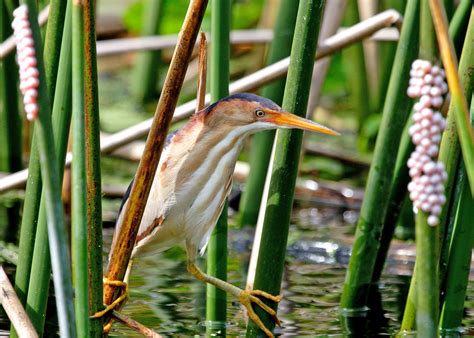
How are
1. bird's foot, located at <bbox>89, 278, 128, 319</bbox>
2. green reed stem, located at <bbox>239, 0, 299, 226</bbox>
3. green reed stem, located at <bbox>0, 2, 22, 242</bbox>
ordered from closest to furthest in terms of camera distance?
bird's foot, located at <bbox>89, 278, 128, 319</bbox> < green reed stem, located at <bbox>239, 0, 299, 226</bbox> < green reed stem, located at <bbox>0, 2, 22, 242</bbox>

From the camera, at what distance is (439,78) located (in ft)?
3.79

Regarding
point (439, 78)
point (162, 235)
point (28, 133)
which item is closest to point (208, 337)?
point (162, 235)

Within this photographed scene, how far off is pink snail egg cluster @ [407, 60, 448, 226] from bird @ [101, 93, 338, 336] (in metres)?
0.63

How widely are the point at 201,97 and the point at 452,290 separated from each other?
0.64 m

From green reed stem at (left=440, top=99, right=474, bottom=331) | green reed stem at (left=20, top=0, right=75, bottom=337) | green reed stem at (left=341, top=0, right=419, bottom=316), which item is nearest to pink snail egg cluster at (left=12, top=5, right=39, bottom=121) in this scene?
green reed stem at (left=20, top=0, right=75, bottom=337)

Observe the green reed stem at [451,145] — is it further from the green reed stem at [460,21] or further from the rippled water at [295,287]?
the rippled water at [295,287]

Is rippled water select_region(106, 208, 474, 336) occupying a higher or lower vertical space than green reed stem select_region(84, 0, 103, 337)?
lower

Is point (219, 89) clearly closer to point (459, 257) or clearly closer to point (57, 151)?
point (57, 151)

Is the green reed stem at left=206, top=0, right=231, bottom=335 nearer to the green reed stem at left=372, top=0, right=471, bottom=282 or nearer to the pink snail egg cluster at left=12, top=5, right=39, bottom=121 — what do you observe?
the green reed stem at left=372, top=0, right=471, bottom=282

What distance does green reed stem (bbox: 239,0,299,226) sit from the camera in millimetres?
2674

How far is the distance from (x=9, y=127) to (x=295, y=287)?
1.33 meters

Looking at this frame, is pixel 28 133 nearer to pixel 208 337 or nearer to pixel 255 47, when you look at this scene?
pixel 255 47

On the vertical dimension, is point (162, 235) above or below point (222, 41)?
below

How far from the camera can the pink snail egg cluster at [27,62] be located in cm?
116
